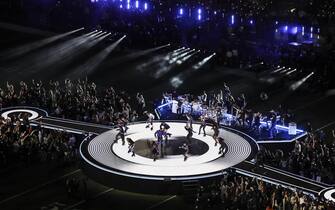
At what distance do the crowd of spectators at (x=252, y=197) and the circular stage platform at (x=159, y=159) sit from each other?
5.05ft

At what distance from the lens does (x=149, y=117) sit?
137ft

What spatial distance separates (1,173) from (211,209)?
1367 cm

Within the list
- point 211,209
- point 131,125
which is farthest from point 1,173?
point 211,209

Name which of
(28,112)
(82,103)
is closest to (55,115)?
(82,103)

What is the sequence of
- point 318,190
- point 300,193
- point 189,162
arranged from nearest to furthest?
point 300,193
point 318,190
point 189,162

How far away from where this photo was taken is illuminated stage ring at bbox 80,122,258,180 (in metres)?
34.8

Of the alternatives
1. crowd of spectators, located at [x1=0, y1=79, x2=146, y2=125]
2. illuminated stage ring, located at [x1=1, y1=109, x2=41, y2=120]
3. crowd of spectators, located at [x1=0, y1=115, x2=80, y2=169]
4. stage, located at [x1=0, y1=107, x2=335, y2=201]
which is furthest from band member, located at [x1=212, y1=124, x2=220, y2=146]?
illuminated stage ring, located at [x1=1, y1=109, x2=41, y2=120]

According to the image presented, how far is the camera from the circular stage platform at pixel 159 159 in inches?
1350

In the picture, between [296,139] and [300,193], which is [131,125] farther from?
[300,193]

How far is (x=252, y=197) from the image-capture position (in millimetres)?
31250

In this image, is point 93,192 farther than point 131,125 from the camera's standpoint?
No

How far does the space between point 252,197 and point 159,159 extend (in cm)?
782

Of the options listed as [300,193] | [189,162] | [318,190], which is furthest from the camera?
[189,162]

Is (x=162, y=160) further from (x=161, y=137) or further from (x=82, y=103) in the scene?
(x=82, y=103)
